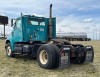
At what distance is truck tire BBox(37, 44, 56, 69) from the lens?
438 inches

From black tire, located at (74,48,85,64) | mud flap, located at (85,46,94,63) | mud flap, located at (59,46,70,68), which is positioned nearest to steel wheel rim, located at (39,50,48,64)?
mud flap, located at (59,46,70,68)

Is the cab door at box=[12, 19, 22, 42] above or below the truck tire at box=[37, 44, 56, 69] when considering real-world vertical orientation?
above

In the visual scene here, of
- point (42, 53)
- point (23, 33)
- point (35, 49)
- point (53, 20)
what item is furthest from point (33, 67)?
point (53, 20)

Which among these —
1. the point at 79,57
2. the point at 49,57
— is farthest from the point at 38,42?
the point at 49,57

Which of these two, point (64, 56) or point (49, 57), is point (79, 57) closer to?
point (64, 56)

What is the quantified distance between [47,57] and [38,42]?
136 inches

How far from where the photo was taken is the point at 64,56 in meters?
11.2

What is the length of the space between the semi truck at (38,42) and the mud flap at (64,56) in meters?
0.10

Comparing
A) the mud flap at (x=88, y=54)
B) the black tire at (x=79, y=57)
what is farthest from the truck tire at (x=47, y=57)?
the mud flap at (x=88, y=54)

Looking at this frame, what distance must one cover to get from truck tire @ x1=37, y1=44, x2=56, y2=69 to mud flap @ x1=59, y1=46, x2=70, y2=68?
331 mm

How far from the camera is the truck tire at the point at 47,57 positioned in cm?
1112

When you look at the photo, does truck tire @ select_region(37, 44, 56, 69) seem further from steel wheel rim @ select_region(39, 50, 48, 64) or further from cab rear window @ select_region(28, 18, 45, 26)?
cab rear window @ select_region(28, 18, 45, 26)

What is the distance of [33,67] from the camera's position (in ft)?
39.2

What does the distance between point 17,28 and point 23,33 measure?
0.63 metres
